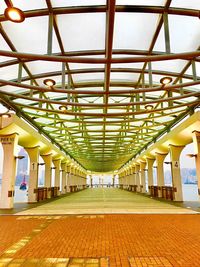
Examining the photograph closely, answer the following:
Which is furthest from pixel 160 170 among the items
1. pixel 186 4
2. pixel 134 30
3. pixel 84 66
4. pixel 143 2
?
pixel 143 2

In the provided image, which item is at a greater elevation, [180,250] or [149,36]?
[149,36]

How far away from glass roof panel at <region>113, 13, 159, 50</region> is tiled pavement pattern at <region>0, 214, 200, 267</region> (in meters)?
6.27

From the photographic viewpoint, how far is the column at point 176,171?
56.0 ft

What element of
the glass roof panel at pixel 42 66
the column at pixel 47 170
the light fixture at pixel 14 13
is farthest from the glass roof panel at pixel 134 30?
the column at pixel 47 170

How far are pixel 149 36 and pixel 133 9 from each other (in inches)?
53.4

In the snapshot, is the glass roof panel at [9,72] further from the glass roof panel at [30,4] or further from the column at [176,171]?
the column at [176,171]

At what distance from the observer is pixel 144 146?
1114 inches

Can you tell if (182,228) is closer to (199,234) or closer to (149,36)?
(199,234)

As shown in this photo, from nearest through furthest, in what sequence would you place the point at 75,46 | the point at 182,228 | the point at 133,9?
the point at 133,9, the point at 182,228, the point at 75,46

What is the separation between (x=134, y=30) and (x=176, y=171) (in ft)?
41.7

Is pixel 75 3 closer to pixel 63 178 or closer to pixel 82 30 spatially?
pixel 82 30

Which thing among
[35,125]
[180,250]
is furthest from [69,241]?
[35,125]

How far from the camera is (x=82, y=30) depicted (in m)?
7.43

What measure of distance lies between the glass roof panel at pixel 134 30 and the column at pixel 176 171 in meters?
11.0
